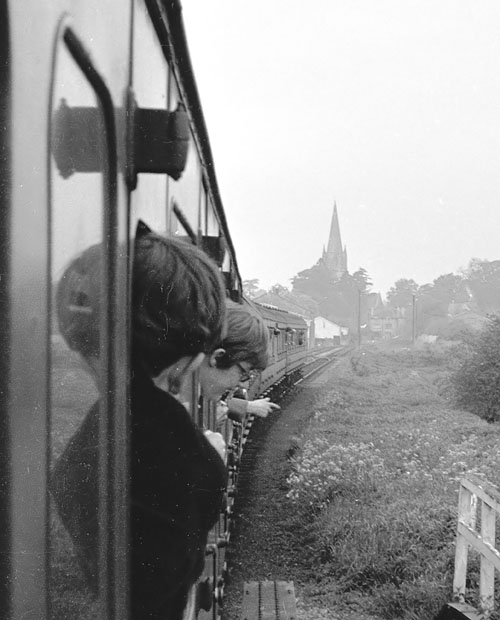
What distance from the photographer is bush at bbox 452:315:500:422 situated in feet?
67.2

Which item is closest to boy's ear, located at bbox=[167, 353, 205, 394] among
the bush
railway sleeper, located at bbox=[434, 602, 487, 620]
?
railway sleeper, located at bbox=[434, 602, 487, 620]

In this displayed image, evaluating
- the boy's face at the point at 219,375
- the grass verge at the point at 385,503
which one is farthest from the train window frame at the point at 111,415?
the grass verge at the point at 385,503

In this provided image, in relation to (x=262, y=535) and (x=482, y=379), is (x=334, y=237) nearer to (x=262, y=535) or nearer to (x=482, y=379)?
(x=482, y=379)

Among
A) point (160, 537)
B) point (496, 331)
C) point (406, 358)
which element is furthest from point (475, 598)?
point (406, 358)

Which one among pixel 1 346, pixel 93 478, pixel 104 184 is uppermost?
pixel 104 184

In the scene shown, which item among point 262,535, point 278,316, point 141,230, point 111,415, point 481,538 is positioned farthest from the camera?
point 278,316

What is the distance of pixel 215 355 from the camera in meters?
2.14

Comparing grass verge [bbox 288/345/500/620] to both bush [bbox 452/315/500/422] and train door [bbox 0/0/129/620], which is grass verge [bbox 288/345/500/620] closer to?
bush [bbox 452/315/500/422]

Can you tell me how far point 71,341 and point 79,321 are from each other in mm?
47

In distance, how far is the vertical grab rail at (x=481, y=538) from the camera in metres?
5.52

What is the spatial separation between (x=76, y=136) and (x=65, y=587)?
62 centimetres

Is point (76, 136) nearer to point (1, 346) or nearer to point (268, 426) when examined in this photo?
point (1, 346)

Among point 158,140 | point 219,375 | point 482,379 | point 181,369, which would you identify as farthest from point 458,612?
point 482,379

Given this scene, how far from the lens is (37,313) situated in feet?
2.86
